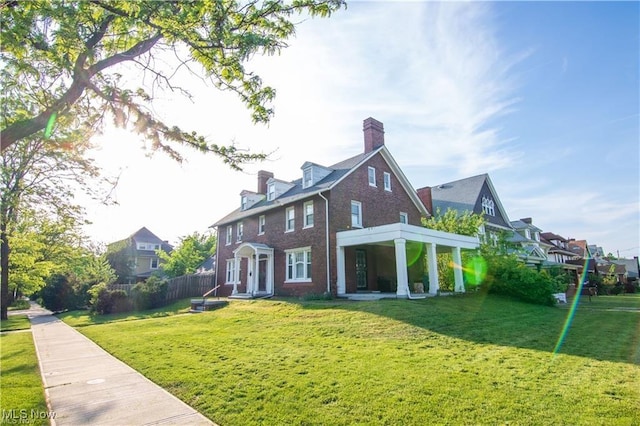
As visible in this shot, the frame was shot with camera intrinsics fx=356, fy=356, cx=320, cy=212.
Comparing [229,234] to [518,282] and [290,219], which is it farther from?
[518,282]

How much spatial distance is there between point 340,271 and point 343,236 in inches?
66.9

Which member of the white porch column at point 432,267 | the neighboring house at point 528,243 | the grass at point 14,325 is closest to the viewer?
the grass at point 14,325

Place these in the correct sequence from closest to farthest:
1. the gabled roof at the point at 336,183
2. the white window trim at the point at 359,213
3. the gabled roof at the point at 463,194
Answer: the gabled roof at the point at 336,183, the white window trim at the point at 359,213, the gabled roof at the point at 463,194

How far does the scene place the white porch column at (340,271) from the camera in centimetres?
1700

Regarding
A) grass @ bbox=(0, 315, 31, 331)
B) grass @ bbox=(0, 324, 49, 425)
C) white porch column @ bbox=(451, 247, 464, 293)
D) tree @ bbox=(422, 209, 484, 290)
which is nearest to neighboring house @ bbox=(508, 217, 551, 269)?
tree @ bbox=(422, 209, 484, 290)

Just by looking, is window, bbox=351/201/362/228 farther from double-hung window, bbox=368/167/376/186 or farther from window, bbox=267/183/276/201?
window, bbox=267/183/276/201

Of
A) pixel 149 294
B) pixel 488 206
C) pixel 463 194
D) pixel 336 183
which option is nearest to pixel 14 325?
pixel 149 294

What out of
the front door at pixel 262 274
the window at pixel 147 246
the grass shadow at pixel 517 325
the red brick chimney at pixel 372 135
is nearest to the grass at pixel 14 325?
the front door at pixel 262 274

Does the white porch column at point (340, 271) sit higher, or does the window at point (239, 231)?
the window at point (239, 231)

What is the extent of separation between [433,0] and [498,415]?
724 cm

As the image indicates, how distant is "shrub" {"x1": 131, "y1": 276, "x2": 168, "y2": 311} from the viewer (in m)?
22.2

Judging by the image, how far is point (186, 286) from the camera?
25609mm

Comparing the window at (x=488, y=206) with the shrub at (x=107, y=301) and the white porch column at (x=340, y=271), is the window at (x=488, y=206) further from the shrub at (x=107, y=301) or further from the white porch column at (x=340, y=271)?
the shrub at (x=107, y=301)

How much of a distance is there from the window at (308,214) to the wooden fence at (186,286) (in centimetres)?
1181
